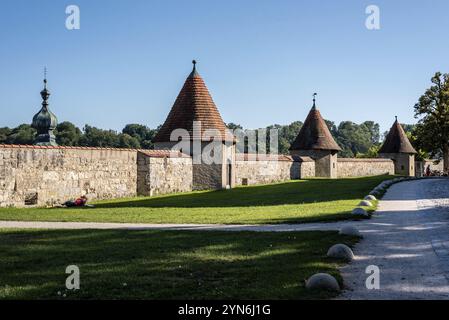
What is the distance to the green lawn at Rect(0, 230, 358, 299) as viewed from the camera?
5812 millimetres

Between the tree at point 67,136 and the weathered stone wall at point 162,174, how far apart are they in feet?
160

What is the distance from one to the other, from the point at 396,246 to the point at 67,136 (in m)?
70.3

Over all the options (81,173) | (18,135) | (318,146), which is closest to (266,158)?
(318,146)

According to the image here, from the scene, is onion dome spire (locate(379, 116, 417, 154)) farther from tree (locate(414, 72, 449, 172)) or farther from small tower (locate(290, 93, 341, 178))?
small tower (locate(290, 93, 341, 178))

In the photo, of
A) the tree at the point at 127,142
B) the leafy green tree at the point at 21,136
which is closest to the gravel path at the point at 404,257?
the leafy green tree at the point at 21,136

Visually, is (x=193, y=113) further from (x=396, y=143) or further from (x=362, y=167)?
(x=396, y=143)

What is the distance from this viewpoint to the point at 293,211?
49.9ft

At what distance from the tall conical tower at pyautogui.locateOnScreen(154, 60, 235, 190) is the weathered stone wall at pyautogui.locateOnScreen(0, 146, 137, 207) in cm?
478

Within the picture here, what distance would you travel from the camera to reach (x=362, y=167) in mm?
48500

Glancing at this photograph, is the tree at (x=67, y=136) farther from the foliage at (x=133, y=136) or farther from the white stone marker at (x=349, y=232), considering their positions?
the white stone marker at (x=349, y=232)
